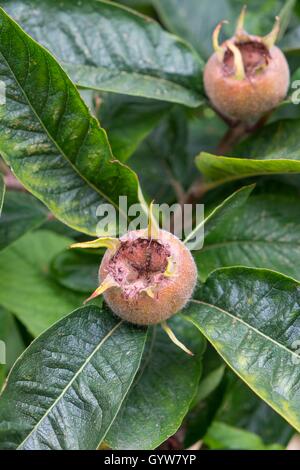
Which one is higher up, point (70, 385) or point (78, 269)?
point (70, 385)

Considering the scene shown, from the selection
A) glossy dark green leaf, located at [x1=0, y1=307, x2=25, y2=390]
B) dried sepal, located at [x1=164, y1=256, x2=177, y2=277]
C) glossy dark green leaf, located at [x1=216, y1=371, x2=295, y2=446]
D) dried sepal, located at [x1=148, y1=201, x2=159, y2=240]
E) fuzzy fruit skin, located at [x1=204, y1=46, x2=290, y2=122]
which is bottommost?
glossy dark green leaf, located at [x1=216, y1=371, x2=295, y2=446]

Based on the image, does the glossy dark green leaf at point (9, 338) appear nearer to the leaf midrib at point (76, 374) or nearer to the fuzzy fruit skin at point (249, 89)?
the leaf midrib at point (76, 374)

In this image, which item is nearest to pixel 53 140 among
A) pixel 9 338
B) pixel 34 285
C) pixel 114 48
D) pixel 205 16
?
pixel 114 48

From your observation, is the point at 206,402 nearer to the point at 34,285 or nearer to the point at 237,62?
the point at 34,285

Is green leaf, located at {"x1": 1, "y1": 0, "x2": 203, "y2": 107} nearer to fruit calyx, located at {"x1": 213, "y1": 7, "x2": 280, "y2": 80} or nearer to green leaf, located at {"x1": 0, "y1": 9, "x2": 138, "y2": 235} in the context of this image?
fruit calyx, located at {"x1": 213, "y1": 7, "x2": 280, "y2": 80}

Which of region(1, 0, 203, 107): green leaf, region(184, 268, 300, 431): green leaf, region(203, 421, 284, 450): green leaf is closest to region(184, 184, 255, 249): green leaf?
region(184, 268, 300, 431): green leaf

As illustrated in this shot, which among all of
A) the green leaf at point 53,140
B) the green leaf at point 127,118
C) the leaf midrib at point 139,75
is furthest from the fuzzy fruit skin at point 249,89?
the green leaf at point 53,140

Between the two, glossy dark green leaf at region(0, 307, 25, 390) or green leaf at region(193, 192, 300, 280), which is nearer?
green leaf at region(193, 192, 300, 280)
